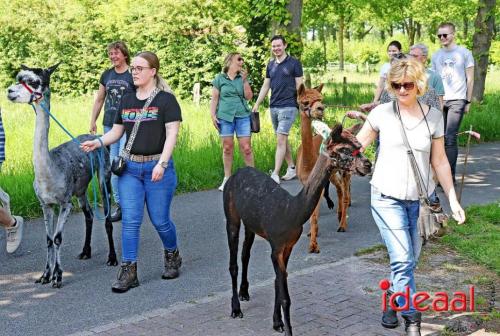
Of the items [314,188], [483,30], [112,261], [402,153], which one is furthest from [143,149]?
[483,30]

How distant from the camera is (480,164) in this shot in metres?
13.6

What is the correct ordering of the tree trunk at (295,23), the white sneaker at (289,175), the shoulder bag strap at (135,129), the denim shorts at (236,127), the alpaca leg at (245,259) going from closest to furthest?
1. the alpaca leg at (245,259)
2. the shoulder bag strap at (135,129)
3. the denim shorts at (236,127)
4. the white sneaker at (289,175)
5. the tree trunk at (295,23)

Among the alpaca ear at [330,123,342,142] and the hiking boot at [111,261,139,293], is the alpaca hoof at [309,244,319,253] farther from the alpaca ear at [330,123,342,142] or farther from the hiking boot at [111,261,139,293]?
the alpaca ear at [330,123,342,142]

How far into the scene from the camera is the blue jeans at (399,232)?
15.9 ft

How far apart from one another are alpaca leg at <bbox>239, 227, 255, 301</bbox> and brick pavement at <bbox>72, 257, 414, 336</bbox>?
9 centimetres

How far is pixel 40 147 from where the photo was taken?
259 inches

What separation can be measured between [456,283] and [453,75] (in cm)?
494

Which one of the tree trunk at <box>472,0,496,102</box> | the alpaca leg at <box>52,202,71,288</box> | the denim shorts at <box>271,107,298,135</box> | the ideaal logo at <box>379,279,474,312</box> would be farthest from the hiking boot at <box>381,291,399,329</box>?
the tree trunk at <box>472,0,496,102</box>

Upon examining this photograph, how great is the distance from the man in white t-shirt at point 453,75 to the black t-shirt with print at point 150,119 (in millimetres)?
5675

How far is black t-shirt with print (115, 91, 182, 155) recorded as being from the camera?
6.29 metres

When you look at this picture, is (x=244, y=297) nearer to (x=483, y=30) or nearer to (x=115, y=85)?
(x=115, y=85)

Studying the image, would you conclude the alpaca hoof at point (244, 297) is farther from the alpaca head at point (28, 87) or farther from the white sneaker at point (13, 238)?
the white sneaker at point (13, 238)

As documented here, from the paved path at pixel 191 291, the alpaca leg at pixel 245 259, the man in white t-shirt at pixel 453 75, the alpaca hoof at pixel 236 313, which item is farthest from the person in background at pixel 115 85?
the man in white t-shirt at pixel 453 75

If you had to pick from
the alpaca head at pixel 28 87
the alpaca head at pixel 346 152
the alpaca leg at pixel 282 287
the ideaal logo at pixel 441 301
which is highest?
the alpaca head at pixel 28 87
